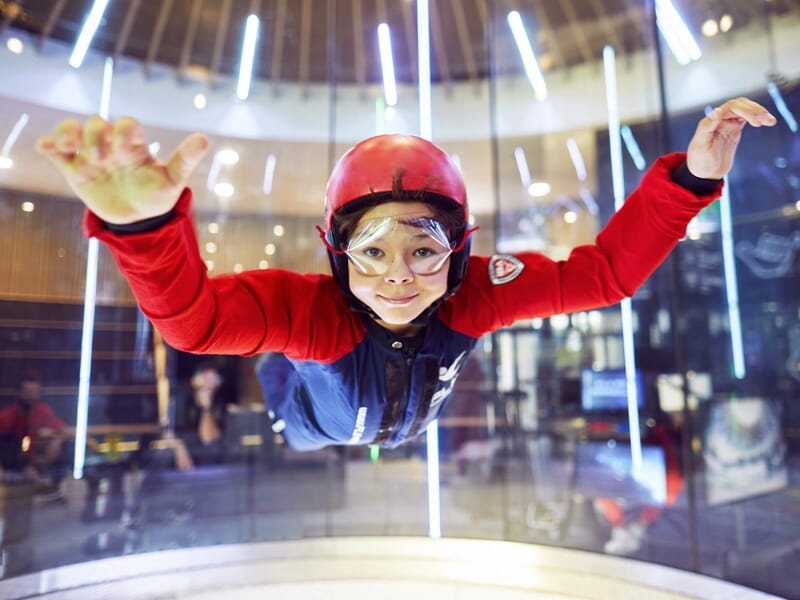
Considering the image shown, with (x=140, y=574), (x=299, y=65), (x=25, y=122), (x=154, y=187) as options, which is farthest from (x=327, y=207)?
(x=299, y=65)

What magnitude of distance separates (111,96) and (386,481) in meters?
4.53

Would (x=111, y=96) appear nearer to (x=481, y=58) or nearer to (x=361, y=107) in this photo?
(x=361, y=107)

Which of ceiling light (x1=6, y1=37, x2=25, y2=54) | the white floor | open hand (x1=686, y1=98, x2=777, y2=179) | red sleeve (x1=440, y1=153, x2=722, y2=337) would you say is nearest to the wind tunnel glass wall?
ceiling light (x1=6, y1=37, x2=25, y2=54)

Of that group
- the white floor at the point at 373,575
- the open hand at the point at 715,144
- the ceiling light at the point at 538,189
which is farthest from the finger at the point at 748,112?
the ceiling light at the point at 538,189

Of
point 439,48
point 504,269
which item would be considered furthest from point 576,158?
point 504,269

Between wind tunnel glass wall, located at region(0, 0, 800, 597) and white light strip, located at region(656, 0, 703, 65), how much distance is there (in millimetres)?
69

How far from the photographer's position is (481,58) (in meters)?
5.35

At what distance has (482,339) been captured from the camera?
466cm

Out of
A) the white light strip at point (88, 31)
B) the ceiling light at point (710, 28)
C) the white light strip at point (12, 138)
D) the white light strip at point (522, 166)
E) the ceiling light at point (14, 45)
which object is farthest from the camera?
the white light strip at point (522, 166)

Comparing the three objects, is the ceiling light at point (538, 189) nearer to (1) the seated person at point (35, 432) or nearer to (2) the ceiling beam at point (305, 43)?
(2) the ceiling beam at point (305, 43)

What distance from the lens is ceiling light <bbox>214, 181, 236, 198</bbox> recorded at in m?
5.77

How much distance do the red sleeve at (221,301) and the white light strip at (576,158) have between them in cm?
497

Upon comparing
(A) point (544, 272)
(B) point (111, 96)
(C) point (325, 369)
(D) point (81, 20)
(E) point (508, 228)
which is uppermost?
(D) point (81, 20)

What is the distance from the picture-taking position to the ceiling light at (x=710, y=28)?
4164 millimetres
